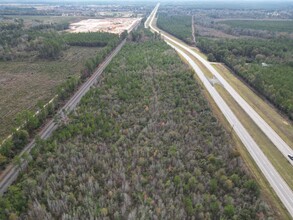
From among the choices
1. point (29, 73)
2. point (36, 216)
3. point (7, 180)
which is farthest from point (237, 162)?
point (29, 73)

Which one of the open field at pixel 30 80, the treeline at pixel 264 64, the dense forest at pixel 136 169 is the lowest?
the open field at pixel 30 80

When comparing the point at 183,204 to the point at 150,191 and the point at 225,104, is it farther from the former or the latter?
the point at 225,104

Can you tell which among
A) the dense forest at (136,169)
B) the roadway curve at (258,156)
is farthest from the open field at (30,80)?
the roadway curve at (258,156)

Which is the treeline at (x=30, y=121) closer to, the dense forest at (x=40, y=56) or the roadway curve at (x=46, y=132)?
the dense forest at (x=40, y=56)

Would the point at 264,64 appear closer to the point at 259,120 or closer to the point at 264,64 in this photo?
the point at 264,64

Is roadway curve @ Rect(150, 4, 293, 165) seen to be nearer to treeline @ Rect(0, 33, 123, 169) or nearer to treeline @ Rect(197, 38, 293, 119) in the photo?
treeline @ Rect(197, 38, 293, 119)

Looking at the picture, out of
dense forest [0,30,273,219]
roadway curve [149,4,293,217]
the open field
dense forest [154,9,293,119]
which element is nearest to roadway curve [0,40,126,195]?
dense forest [0,30,273,219]

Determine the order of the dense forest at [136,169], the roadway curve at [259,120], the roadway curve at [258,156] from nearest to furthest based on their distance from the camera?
the dense forest at [136,169] → the roadway curve at [258,156] → the roadway curve at [259,120]
